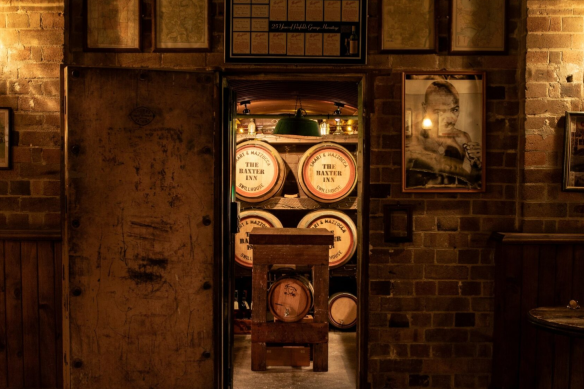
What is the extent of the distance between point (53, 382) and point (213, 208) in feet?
6.04

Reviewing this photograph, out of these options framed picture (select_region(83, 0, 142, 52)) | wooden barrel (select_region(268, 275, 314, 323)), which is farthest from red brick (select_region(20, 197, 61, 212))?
wooden barrel (select_region(268, 275, 314, 323))

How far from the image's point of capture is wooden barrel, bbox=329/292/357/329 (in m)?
5.00

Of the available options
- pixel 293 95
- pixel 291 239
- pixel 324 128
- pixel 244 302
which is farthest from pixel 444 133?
pixel 244 302

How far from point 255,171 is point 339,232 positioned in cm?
122

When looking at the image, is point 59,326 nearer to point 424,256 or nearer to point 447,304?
point 424,256

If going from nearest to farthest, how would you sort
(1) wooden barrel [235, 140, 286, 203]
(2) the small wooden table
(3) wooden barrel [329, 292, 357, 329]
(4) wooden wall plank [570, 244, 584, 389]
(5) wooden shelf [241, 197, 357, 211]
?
(2) the small wooden table, (4) wooden wall plank [570, 244, 584, 389], (3) wooden barrel [329, 292, 357, 329], (1) wooden barrel [235, 140, 286, 203], (5) wooden shelf [241, 197, 357, 211]

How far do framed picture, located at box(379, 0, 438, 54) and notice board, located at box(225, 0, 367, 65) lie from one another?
7.0 inches

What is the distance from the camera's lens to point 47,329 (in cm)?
337

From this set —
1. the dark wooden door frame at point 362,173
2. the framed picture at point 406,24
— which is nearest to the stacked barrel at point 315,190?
the dark wooden door frame at point 362,173

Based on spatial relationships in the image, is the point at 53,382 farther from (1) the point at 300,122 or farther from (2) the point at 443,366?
(1) the point at 300,122

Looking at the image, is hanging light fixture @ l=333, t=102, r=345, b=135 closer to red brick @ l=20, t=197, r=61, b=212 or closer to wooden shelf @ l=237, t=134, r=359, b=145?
wooden shelf @ l=237, t=134, r=359, b=145

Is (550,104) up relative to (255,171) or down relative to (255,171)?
up

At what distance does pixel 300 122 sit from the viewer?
507 cm

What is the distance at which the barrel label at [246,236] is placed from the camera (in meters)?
5.04
